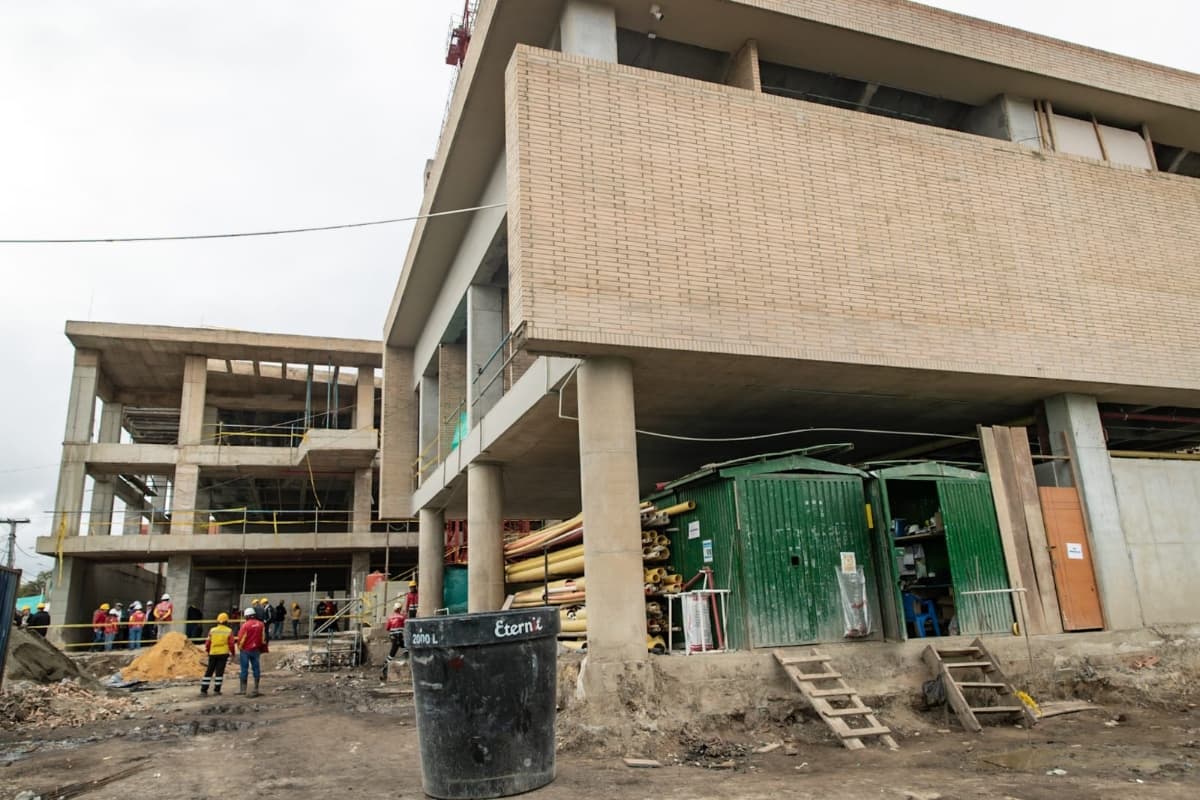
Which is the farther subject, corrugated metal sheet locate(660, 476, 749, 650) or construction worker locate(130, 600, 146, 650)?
construction worker locate(130, 600, 146, 650)

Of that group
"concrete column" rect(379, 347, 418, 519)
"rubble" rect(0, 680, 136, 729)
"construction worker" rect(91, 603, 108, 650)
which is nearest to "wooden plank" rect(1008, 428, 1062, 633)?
"rubble" rect(0, 680, 136, 729)

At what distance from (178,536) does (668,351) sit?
27.0m

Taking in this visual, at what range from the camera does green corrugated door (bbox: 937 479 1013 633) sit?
11.6m

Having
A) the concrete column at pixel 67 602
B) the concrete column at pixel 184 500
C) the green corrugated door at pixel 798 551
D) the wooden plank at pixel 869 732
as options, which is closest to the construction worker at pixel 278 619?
the concrete column at pixel 184 500

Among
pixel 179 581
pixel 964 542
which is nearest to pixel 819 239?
pixel 964 542

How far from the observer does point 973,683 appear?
33.7ft

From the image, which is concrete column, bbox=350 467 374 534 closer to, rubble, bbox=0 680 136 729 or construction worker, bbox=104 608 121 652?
construction worker, bbox=104 608 121 652

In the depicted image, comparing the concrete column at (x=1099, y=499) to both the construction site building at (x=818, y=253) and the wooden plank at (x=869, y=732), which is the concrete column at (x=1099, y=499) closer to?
the construction site building at (x=818, y=253)

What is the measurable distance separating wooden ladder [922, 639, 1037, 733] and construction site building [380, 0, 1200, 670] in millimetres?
3001

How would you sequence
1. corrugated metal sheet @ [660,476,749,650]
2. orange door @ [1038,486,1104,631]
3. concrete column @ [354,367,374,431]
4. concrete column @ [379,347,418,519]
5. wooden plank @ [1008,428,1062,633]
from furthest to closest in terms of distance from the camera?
concrete column @ [354,367,374,431] → concrete column @ [379,347,418,519] → orange door @ [1038,486,1104,631] → wooden plank @ [1008,428,1062,633] → corrugated metal sheet @ [660,476,749,650]

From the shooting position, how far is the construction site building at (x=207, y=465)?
100 ft

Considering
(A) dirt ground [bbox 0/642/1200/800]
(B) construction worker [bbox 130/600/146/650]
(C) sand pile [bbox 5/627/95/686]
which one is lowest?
(A) dirt ground [bbox 0/642/1200/800]

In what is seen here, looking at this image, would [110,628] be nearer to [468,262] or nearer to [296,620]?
[296,620]

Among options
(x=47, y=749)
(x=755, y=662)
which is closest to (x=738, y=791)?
(x=755, y=662)
